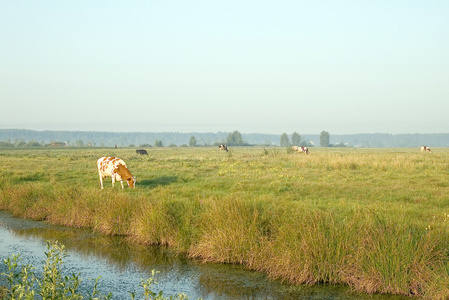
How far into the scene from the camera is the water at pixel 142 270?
9.85 m

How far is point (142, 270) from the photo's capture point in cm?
1150

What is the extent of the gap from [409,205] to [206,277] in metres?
8.49

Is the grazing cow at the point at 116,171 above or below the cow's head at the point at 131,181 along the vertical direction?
above

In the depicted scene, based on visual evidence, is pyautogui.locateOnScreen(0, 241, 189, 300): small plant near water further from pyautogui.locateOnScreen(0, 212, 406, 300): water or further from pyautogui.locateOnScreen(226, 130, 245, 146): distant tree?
pyautogui.locateOnScreen(226, 130, 245, 146): distant tree

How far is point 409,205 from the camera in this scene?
15977 millimetres

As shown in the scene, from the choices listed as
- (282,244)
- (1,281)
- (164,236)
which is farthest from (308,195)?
(1,281)

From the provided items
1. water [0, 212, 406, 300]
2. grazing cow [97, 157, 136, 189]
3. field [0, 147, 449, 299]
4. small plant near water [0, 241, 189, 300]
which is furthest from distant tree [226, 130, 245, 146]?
small plant near water [0, 241, 189, 300]

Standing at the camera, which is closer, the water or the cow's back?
the water

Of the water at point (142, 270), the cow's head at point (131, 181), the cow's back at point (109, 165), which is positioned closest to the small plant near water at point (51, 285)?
the water at point (142, 270)

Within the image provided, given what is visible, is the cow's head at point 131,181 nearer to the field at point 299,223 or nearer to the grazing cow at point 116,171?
the grazing cow at point 116,171

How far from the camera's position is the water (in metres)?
9.85

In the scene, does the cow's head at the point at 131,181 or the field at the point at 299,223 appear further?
the cow's head at the point at 131,181

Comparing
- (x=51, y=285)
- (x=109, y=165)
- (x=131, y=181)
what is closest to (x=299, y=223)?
(x=51, y=285)

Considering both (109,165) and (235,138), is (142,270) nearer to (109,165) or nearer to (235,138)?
(109,165)
